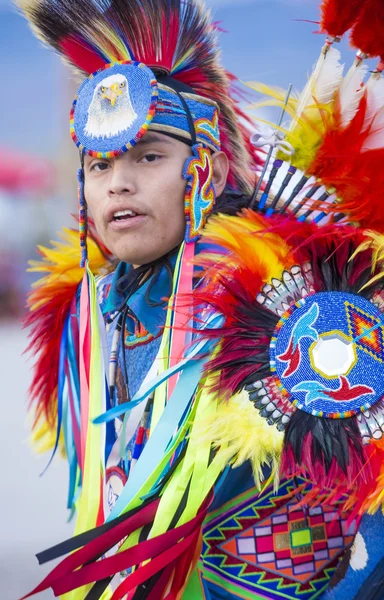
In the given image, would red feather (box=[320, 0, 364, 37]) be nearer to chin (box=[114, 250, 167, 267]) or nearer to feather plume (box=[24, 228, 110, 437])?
chin (box=[114, 250, 167, 267])

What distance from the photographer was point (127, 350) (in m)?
1.96

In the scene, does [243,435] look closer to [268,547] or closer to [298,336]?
[298,336]

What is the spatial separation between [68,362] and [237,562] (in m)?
0.80

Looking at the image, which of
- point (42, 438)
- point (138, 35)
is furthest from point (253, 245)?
point (42, 438)

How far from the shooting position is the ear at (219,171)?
192 centimetres

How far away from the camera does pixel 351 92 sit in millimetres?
1632

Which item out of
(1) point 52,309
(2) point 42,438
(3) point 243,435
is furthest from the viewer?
(2) point 42,438

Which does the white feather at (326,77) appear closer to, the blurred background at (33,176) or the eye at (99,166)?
the blurred background at (33,176)

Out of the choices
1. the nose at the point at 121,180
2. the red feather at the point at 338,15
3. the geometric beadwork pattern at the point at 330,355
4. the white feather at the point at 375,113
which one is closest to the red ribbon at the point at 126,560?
the geometric beadwork pattern at the point at 330,355

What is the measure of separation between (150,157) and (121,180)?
0.10 metres

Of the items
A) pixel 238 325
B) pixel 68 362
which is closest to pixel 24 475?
pixel 68 362

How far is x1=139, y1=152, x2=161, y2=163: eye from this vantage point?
176 cm

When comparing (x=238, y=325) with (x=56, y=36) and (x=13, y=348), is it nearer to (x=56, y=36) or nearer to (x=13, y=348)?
(x=56, y=36)

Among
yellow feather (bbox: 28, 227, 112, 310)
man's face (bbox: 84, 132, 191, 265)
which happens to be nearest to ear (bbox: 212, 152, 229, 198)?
man's face (bbox: 84, 132, 191, 265)
